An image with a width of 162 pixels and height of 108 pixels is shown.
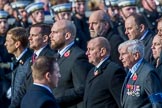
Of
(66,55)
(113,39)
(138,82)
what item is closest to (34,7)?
(113,39)

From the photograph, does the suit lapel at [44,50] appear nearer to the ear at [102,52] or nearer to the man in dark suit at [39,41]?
the man in dark suit at [39,41]

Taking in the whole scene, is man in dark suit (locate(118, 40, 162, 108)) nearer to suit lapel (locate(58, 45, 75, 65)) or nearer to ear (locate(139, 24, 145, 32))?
suit lapel (locate(58, 45, 75, 65))

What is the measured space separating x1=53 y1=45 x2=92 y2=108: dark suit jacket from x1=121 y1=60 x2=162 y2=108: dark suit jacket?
1.08m

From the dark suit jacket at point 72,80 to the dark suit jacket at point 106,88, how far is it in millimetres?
314

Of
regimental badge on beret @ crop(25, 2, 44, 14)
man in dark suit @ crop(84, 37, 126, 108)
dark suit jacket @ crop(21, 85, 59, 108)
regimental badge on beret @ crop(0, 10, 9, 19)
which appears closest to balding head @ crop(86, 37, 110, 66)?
man in dark suit @ crop(84, 37, 126, 108)

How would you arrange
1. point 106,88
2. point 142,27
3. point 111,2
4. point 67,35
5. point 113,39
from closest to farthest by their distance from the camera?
1. point 106,88
2. point 67,35
3. point 142,27
4. point 113,39
5. point 111,2

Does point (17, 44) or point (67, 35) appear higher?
point (67, 35)

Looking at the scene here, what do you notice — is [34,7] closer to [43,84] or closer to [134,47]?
[134,47]

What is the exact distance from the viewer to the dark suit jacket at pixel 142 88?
9.50m

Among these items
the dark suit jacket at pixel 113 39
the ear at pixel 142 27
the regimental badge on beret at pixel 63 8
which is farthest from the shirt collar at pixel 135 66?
the regimental badge on beret at pixel 63 8

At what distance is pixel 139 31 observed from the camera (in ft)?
38.1

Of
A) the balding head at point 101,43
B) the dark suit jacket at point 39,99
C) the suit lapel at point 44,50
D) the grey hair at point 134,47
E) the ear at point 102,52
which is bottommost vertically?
the suit lapel at point 44,50

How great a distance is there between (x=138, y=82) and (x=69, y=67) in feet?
4.82

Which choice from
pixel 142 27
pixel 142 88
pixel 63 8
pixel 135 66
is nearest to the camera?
pixel 142 88
